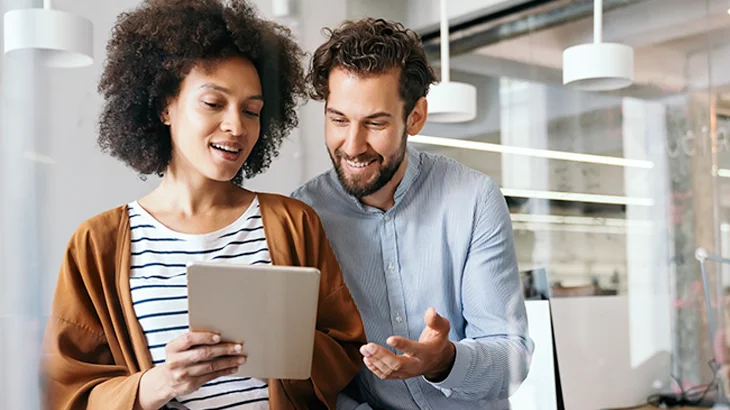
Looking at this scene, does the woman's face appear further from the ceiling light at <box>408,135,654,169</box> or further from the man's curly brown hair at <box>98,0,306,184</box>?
the ceiling light at <box>408,135,654,169</box>

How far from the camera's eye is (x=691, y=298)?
1.46 metres

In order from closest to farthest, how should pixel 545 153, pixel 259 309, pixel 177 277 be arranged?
pixel 259 309, pixel 177 277, pixel 545 153

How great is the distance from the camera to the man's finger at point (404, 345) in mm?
1024

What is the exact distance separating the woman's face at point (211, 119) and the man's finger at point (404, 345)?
1.24 ft

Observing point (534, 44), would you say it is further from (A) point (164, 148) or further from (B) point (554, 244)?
(A) point (164, 148)

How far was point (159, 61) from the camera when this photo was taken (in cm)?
118

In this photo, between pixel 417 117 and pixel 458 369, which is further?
pixel 417 117

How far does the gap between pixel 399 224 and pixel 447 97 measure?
0.33m

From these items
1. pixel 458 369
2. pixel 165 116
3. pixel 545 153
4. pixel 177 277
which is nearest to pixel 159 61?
pixel 165 116

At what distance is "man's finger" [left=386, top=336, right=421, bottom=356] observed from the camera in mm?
1024

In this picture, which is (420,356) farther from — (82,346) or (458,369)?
(82,346)

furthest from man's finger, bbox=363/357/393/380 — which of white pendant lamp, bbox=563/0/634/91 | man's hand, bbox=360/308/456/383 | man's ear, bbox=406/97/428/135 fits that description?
white pendant lamp, bbox=563/0/634/91

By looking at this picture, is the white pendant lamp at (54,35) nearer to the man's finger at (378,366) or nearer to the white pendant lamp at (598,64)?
the man's finger at (378,366)

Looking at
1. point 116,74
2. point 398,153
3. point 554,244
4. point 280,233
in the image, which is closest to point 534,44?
point 554,244
